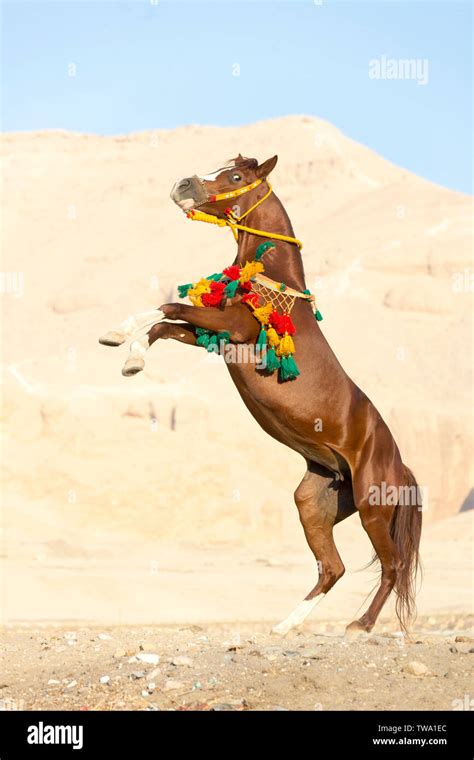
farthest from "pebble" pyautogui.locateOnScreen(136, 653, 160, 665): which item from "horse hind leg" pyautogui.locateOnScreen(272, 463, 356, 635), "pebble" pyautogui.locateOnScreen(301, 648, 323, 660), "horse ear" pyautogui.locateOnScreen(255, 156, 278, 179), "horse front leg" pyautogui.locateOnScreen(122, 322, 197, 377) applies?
"horse ear" pyautogui.locateOnScreen(255, 156, 278, 179)

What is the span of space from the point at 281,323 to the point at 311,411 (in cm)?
72

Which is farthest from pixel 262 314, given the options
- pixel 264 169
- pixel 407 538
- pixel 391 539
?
pixel 407 538

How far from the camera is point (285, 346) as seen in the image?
9242 millimetres

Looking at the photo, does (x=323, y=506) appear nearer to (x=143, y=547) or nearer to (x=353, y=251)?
(x=143, y=547)

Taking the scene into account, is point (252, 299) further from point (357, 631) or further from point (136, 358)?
point (357, 631)

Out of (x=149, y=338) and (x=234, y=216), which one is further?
(x=234, y=216)

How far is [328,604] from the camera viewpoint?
24.7m

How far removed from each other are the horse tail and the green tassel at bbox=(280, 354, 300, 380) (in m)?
1.49

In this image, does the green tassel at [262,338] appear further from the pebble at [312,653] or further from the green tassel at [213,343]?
the pebble at [312,653]

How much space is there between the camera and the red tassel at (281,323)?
30.5 feet

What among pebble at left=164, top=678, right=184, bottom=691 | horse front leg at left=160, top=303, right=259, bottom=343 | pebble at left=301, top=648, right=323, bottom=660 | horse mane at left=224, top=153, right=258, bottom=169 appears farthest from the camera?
horse mane at left=224, top=153, right=258, bottom=169

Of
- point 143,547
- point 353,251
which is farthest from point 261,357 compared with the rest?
point 353,251

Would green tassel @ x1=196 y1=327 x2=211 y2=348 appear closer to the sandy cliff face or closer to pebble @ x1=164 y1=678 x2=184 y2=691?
pebble @ x1=164 y1=678 x2=184 y2=691

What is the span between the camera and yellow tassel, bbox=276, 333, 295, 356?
9227 mm
